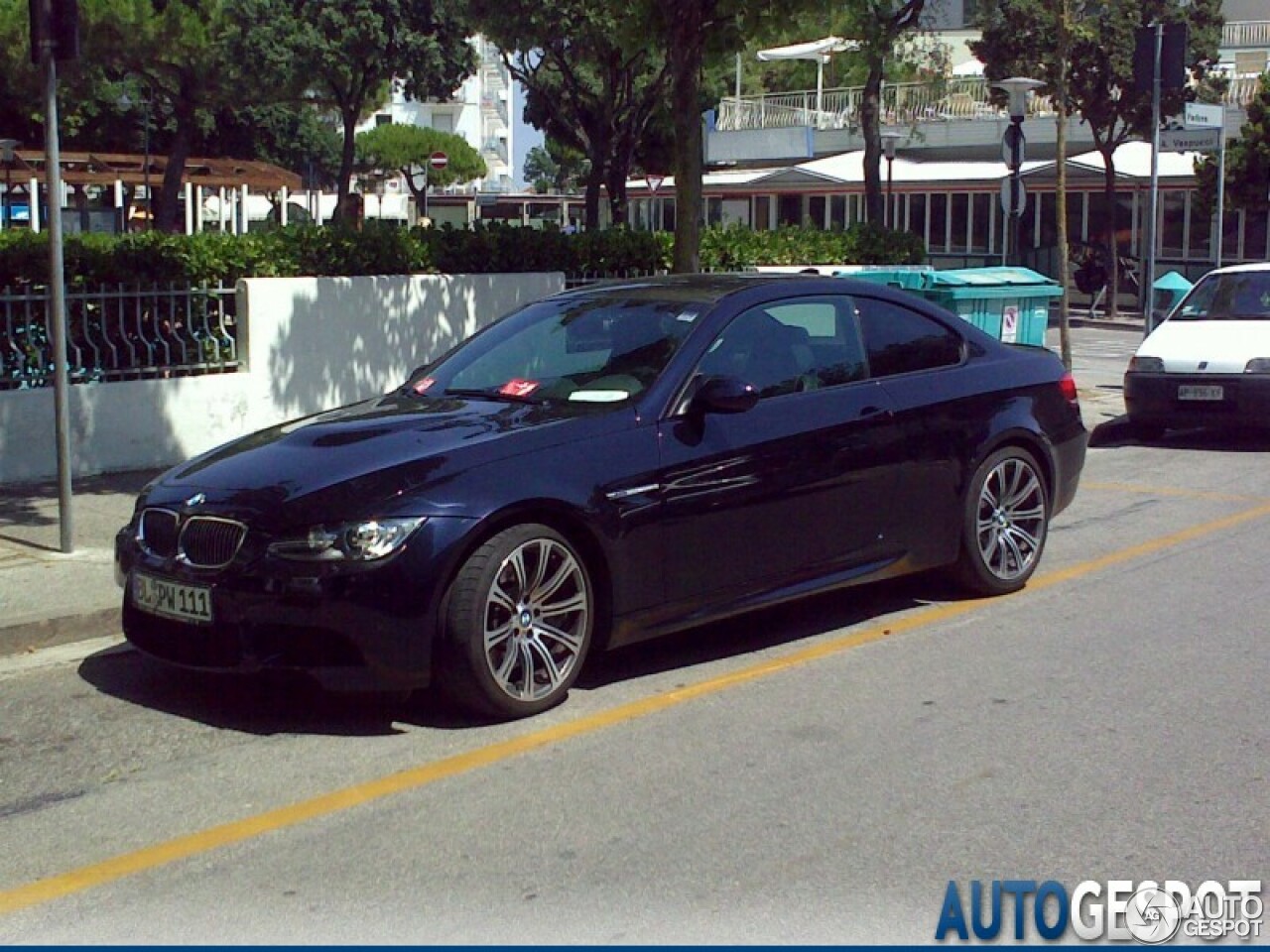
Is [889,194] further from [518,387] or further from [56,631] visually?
[56,631]

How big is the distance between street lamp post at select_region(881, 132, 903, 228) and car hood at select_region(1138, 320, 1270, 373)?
19.1 m

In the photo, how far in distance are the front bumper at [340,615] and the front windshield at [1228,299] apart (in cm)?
1022

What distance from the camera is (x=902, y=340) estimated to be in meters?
7.68

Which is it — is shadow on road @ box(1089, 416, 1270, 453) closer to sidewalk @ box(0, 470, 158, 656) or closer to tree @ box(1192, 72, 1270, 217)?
sidewalk @ box(0, 470, 158, 656)

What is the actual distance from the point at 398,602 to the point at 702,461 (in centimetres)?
149

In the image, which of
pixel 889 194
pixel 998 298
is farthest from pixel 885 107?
pixel 998 298

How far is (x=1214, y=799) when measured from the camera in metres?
5.18

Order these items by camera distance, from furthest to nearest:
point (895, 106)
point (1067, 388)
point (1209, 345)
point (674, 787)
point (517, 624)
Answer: point (895, 106), point (1209, 345), point (1067, 388), point (517, 624), point (674, 787)

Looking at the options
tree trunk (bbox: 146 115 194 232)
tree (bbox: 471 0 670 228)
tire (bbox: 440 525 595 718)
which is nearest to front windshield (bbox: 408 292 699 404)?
tire (bbox: 440 525 595 718)

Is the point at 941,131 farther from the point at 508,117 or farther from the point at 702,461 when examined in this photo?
the point at 508,117

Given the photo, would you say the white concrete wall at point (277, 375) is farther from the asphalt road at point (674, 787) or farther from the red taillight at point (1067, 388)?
the red taillight at point (1067, 388)

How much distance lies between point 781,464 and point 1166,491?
18.3 feet

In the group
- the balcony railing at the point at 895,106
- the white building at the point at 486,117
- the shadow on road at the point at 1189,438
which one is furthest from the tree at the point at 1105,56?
the white building at the point at 486,117

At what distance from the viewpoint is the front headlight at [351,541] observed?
5.61 metres
